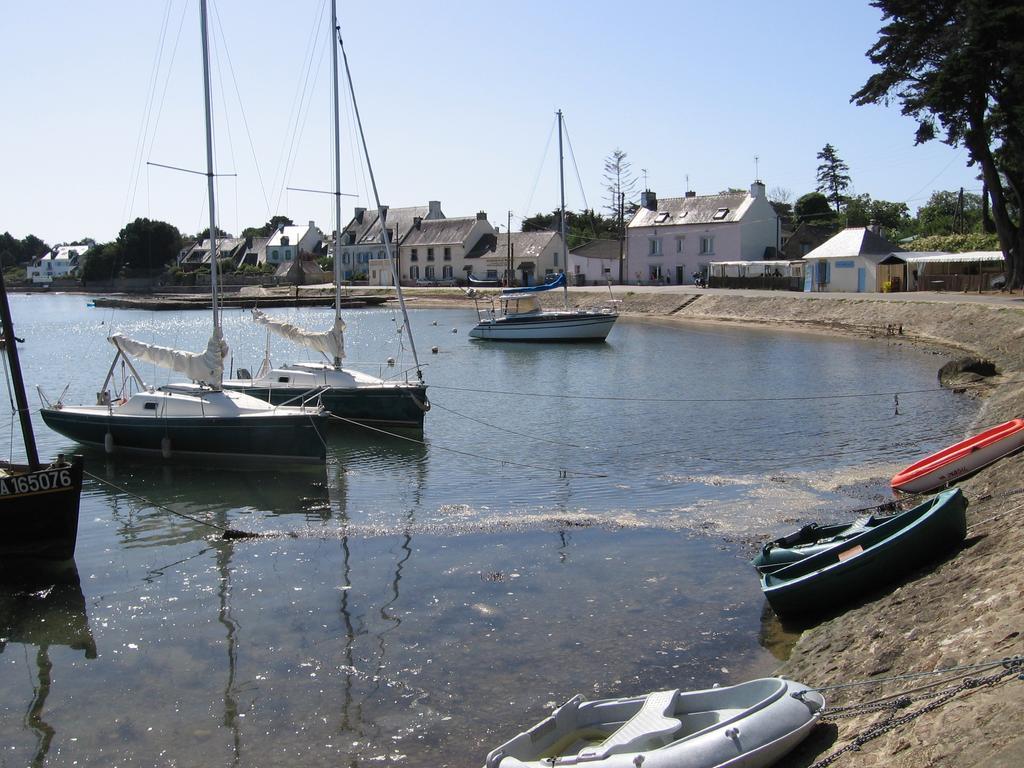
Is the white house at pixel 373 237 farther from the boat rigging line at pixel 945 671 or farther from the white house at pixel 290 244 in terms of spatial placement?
the boat rigging line at pixel 945 671

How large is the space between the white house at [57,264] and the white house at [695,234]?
141 meters

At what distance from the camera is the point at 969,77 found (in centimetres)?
4956

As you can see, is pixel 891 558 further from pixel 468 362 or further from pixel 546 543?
pixel 468 362

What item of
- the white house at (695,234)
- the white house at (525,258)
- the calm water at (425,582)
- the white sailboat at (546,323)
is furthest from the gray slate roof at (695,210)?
the calm water at (425,582)

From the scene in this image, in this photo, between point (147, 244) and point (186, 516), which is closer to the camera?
point (186, 516)

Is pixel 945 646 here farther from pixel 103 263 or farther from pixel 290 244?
pixel 103 263

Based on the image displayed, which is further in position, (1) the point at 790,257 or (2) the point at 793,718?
(1) the point at 790,257

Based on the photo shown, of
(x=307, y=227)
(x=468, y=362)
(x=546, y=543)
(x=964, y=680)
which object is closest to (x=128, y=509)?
(x=546, y=543)

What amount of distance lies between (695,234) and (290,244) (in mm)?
68513

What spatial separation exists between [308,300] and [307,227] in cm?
3923

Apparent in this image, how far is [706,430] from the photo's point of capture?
2755cm

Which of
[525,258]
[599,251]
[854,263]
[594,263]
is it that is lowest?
[854,263]

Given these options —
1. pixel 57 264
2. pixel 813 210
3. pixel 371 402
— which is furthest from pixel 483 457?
pixel 57 264

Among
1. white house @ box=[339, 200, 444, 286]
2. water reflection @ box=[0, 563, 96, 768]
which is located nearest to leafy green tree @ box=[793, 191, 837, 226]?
white house @ box=[339, 200, 444, 286]
